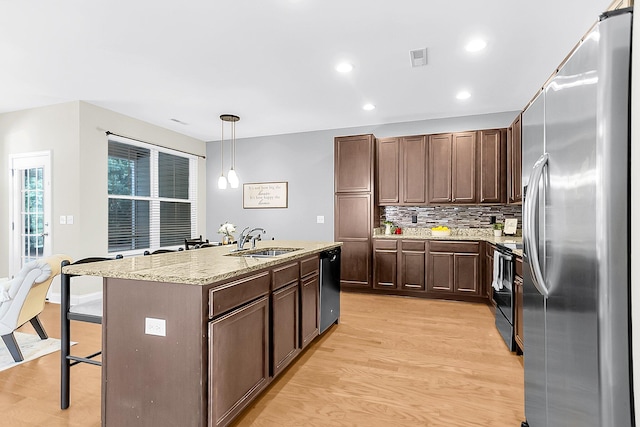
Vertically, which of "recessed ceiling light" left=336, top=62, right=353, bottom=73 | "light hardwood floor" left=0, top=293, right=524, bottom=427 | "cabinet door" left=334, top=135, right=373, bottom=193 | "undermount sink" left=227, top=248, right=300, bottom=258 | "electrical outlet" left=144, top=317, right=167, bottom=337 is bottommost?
"light hardwood floor" left=0, top=293, right=524, bottom=427

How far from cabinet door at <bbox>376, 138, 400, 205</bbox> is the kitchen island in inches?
137

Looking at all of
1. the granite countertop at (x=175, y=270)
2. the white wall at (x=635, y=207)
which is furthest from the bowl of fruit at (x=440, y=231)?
the white wall at (x=635, y=207)

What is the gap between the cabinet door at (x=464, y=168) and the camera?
4754mm

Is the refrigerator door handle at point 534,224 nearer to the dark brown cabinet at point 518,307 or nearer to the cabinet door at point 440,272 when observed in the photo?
the dark brown cabinet at point 518,307

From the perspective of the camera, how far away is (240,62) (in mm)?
3312

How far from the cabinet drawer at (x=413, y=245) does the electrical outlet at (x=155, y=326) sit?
3.76 m

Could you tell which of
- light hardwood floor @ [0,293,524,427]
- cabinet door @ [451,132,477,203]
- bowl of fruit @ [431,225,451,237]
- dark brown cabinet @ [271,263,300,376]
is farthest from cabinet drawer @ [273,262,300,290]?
cabinet door @ [451,132,477,203]

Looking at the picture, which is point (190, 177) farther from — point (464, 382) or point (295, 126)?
point (464, 382)

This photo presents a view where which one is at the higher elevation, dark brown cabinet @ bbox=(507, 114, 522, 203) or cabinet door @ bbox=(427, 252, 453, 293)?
dark brown cabinet @ bbox=(507, 114, 522, 203)

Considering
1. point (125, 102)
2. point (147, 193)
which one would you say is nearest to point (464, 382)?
point (125, 102)

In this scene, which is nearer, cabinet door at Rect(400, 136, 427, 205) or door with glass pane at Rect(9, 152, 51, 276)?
door with glass pane at Rect(9, 152, 51, 276)

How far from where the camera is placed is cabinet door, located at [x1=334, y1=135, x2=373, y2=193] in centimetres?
507

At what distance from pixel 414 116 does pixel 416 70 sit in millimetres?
1658

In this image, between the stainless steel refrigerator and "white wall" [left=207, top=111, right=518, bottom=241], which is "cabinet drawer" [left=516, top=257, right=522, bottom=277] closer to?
the stainless steel refrigerator
